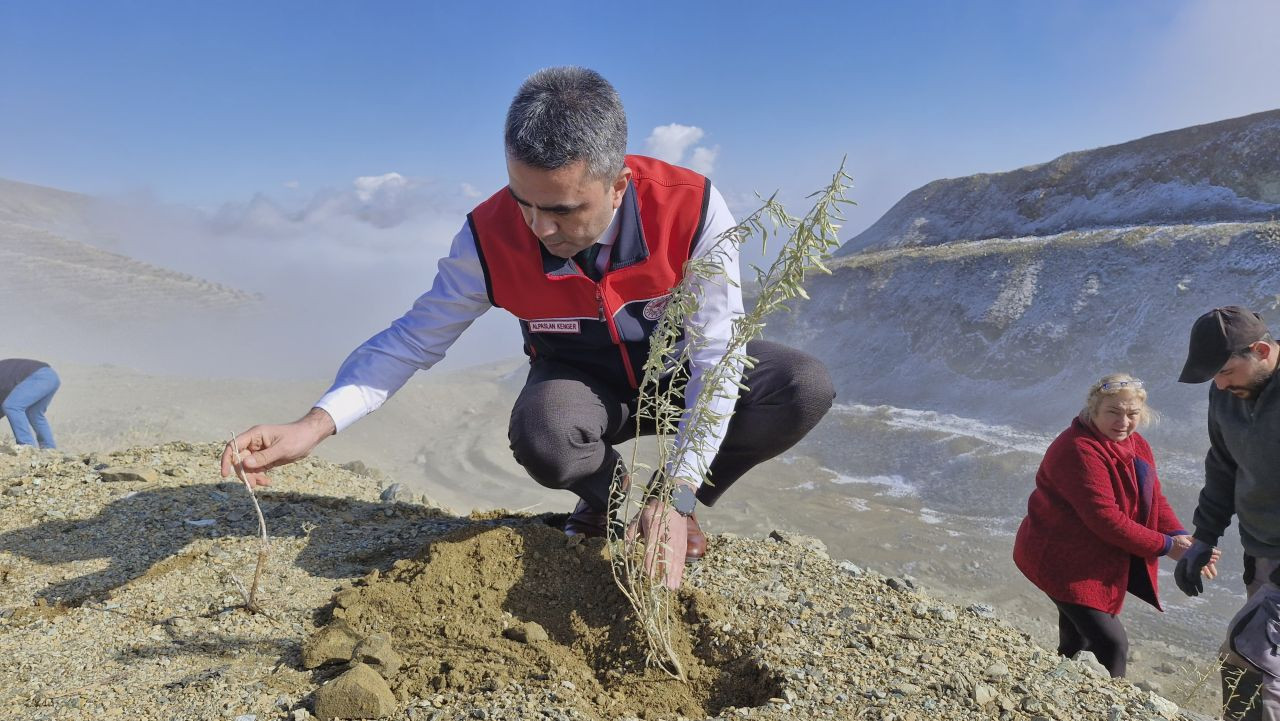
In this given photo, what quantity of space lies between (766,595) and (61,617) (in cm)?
213

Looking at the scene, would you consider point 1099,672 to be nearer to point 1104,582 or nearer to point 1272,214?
point 1104,582

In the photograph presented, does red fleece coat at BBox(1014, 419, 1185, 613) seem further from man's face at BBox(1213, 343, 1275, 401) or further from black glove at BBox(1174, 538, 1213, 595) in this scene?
man's face at BBox(1213, 343, 1275, 401)

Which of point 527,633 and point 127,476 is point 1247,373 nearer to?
point 527,633

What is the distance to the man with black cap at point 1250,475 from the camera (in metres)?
2.71

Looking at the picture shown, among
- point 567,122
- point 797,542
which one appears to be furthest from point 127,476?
point 797,542

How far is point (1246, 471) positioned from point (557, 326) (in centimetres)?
261

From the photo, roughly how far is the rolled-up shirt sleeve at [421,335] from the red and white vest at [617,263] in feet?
0.22

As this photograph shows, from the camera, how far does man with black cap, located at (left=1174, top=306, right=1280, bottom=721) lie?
271 cm

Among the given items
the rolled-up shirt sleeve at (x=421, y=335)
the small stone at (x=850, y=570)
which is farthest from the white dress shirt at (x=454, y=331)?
the small stone at (x=850, y=570)

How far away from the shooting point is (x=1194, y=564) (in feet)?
10.0

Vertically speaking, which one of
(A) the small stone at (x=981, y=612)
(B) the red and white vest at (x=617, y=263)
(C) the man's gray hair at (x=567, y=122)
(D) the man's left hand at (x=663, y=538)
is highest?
(C) the man's gray hair at (x=567, y=122)

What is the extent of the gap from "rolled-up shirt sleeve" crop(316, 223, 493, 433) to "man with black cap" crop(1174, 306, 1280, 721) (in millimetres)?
2572

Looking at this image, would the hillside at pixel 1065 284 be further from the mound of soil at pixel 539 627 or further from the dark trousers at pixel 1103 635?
the mound of soil at pixel 539 627

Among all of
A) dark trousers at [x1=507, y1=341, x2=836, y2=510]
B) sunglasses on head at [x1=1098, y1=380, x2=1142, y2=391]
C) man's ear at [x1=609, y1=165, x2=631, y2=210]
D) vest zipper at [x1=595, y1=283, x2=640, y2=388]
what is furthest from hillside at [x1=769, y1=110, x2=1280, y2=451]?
man's ear at [x1=609, y1=165, x2=631, y2=210]
